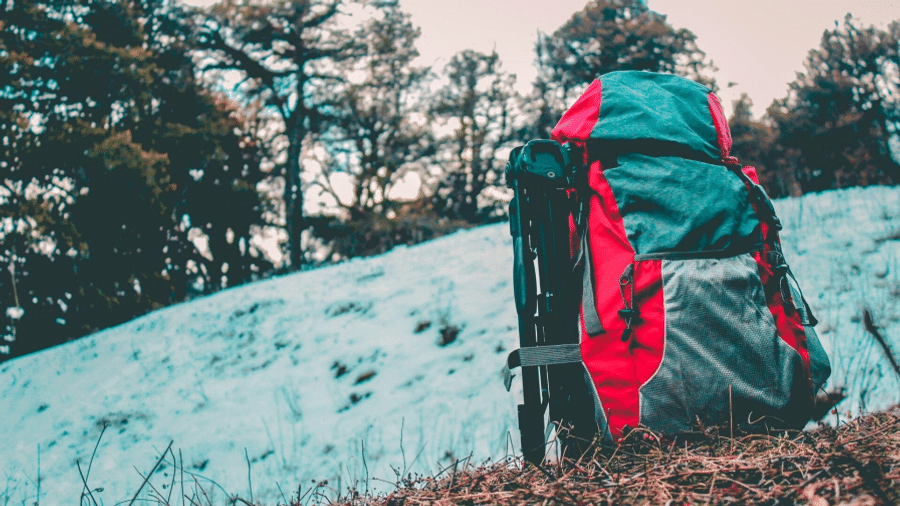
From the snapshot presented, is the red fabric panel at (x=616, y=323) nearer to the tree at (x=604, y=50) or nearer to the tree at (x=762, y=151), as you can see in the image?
Answer: the tree at (x=604, y=50)

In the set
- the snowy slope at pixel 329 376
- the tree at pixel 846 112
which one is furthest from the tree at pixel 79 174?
the tree at pixel 846 112

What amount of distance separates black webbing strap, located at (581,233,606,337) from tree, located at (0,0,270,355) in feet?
42.9

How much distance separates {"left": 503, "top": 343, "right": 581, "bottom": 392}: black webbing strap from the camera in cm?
171

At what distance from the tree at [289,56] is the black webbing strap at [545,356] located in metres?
15.7

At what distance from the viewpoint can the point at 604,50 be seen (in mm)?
18797

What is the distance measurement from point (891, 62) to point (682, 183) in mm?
26483

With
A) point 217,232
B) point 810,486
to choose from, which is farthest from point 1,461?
point 217,232

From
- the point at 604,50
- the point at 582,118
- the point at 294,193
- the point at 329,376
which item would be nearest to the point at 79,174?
the point at 294,193

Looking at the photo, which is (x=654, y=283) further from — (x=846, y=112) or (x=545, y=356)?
(x=846, y=112)

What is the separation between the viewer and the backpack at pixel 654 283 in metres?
1.57

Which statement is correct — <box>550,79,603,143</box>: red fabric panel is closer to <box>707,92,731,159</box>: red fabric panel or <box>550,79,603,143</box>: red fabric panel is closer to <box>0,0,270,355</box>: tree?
<box>707,92,731,159</box>: red fabric panel

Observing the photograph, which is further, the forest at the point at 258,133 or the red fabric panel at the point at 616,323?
the forest at the point at 258,133

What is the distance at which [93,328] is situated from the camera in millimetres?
11781

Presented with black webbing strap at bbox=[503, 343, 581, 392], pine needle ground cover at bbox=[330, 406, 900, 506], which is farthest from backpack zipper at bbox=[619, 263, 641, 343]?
pine needle ground cover at bbox=[330, 406, 900, 506]
